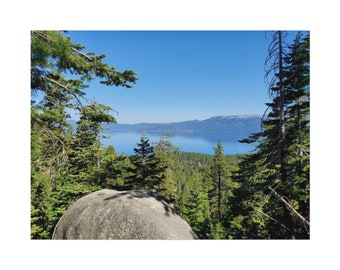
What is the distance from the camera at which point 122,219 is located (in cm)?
474

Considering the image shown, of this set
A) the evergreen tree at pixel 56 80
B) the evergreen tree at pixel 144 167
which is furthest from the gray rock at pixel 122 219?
the evergreen tree at pixel 144 167

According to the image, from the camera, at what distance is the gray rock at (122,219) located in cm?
459

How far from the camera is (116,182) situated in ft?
38.4

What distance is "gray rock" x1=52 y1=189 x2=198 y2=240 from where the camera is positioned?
459cm

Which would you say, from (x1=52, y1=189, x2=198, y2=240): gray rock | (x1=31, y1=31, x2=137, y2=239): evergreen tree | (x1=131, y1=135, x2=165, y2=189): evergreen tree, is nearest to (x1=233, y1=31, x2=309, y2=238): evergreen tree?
(x1=52, y1=189, x2=198, y2=240): gray rock

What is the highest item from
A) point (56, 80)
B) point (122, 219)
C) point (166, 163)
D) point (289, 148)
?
point (56, 80)

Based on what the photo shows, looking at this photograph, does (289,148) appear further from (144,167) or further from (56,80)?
(144,167)

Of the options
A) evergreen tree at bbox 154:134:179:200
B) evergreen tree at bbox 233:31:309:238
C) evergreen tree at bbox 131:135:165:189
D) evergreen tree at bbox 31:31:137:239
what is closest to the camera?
evergreen tree at bbox 31:31:137:239

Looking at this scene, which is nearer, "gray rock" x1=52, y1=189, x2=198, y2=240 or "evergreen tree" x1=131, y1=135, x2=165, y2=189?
"gray rock" x1=52, y1=189, x2=198, y2=240

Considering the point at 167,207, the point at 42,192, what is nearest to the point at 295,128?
the point at 167,207

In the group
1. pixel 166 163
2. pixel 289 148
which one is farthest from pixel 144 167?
pixel 289 148

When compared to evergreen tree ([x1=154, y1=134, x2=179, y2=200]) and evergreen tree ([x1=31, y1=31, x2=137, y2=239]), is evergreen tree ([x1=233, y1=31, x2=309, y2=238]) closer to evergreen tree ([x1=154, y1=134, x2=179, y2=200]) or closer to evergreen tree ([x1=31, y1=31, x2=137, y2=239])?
evergreen tree ([x1=31, y1=31, x2=137, y2=239])
